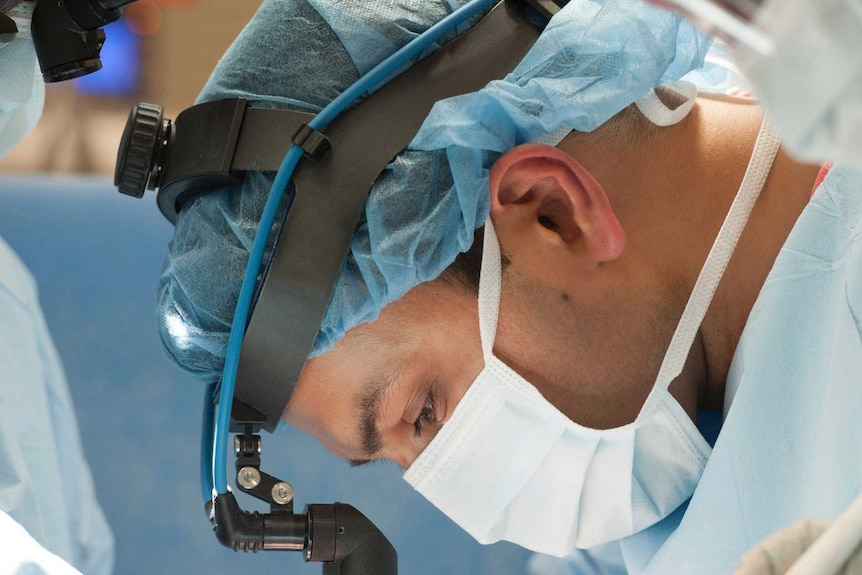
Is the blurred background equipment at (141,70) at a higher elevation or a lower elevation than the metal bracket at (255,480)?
lower

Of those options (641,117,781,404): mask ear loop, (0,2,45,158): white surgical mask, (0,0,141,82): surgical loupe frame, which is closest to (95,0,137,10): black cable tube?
(0,0,141,82): surgical loupe frame

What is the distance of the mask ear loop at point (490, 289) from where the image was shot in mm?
1013

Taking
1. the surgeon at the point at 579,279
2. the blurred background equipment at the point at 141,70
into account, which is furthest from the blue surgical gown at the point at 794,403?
the blurred background equipment at the point at 141,70

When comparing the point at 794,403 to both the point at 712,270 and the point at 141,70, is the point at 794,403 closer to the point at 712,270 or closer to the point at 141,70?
the point at 712,270

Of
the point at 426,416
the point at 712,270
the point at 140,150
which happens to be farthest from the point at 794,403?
the point at 140,150

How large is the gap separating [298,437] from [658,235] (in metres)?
0.82

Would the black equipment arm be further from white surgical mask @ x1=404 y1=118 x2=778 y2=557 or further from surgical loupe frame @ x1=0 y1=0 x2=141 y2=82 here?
white surgical mask @ x1=404 y1=118 x2=778 y2=557

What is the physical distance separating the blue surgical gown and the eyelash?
1.01ft

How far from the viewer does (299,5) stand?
3.36 ft

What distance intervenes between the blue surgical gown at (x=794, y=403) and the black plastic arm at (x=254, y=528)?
431 mm

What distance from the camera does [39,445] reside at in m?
1.40

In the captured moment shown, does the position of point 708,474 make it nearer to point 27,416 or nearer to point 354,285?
point 354,285

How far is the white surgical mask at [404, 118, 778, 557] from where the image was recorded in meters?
1.02

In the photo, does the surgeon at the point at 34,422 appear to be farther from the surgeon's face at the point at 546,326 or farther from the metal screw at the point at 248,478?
the surgeon's face at the point at 546,326
